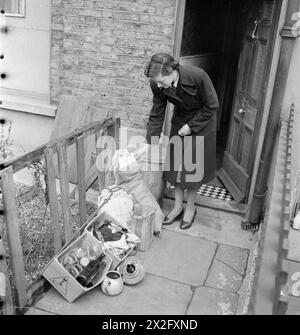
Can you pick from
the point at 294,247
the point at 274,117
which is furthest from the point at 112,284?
the point at 274,117

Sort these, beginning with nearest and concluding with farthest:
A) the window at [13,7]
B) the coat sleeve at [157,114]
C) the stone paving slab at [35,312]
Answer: the stone paving slab at [35,312] → the coat sleeve at [157,114] → the window at [13,7]

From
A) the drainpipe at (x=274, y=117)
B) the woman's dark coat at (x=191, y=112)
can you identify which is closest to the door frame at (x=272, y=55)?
the drainpipe at (x=274, y=117)

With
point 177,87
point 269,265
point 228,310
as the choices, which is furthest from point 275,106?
point 269,265

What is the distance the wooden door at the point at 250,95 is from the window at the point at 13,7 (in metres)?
3.14

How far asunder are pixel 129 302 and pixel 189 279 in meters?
0.65

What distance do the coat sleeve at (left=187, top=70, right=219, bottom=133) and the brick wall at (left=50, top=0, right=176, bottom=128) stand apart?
926 mm

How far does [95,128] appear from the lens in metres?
4.03

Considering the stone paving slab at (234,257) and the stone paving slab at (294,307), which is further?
the stone paving slab at (234,257)

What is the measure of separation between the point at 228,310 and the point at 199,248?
3.22 ft

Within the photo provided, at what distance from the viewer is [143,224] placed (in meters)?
4.04

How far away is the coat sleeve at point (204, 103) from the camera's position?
161 inches

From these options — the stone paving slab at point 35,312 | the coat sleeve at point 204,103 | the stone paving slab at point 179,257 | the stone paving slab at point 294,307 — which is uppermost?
the coat sleeve at point 204,103
